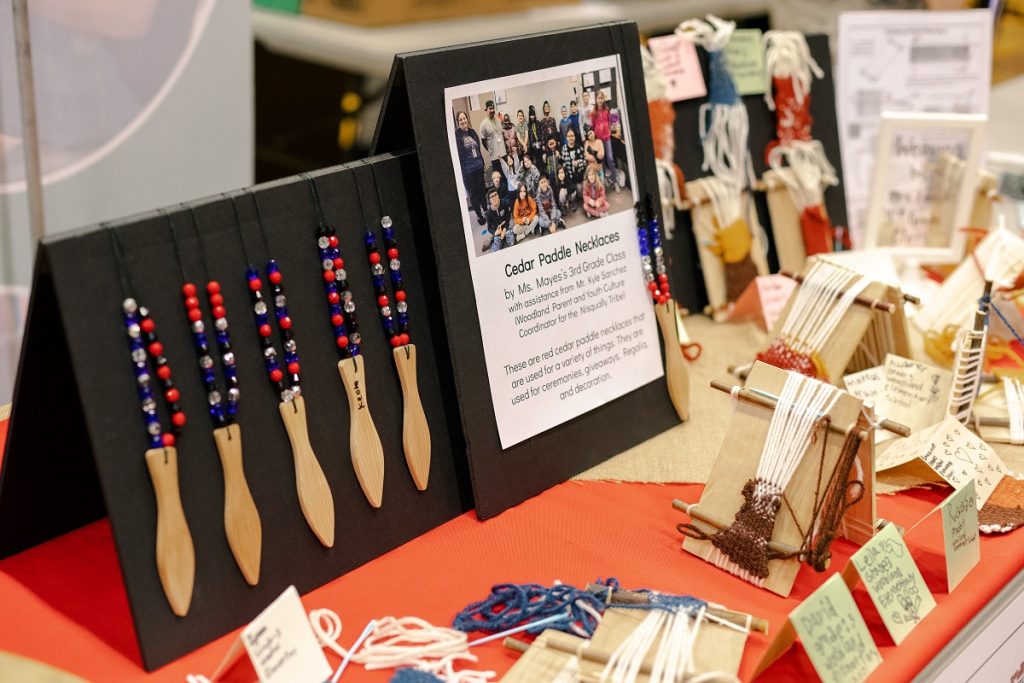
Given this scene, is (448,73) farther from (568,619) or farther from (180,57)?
(180,57)

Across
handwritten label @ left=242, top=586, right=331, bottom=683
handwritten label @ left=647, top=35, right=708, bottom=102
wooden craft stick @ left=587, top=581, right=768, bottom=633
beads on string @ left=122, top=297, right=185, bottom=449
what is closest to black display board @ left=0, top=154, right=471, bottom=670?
beads on string @ left=122, top=297, right=185, bottom=449

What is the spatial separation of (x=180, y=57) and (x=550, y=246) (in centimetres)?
110

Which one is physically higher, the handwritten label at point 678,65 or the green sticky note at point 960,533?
the handwritten label at point 678,65

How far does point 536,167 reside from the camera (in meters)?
1.27

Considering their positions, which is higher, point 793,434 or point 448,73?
point 448,73

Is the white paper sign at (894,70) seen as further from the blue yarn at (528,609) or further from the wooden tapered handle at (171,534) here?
the wooden tapered handle at (171,534)

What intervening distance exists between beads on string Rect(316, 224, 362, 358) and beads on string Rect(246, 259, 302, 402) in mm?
51

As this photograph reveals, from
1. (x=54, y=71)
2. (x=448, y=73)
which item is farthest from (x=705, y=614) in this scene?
(x=54, y=71)

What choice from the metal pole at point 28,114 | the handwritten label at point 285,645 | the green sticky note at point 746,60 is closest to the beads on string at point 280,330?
the handwritten label at point 285,645

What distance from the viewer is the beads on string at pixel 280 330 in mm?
1057

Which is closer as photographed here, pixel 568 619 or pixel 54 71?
pixel 568 619

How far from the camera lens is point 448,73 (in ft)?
3.84

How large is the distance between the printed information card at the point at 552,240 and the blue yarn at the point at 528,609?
0.76 ft

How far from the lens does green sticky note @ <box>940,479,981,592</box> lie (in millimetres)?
1114
